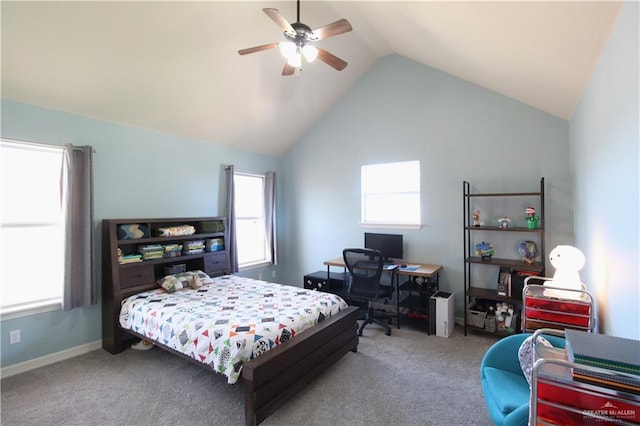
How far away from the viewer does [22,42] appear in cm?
243

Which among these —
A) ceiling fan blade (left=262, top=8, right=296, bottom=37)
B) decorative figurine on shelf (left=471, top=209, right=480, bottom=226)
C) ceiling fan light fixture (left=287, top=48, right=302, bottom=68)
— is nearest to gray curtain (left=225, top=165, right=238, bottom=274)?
ceiling fan light fixture (left=287, top=48, right=302, bottom=68)

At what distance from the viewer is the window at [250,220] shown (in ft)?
16.6

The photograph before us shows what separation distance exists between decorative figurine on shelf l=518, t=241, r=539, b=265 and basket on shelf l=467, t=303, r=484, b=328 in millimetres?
770

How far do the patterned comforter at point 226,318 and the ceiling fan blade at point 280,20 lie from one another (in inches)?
87.2

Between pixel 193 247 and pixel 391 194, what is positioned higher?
pixel 391 194

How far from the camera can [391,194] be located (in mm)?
4527

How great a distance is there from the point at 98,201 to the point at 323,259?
317 centimetres

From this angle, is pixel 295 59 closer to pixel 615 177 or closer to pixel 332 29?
pixel 332 29

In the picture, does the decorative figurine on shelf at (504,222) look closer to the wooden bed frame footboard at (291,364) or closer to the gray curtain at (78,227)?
the wooden bed frame footboard at (291,364)

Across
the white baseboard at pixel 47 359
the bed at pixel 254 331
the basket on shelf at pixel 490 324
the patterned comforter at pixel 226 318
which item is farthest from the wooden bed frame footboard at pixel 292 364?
the white baseboard at pixel 47 359

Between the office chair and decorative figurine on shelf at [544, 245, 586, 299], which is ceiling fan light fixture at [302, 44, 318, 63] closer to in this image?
the office chair

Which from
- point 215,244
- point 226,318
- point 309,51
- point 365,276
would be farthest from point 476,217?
point 215,244

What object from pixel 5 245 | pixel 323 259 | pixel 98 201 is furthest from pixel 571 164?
pixel 5 245

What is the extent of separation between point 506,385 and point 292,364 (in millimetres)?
1399
